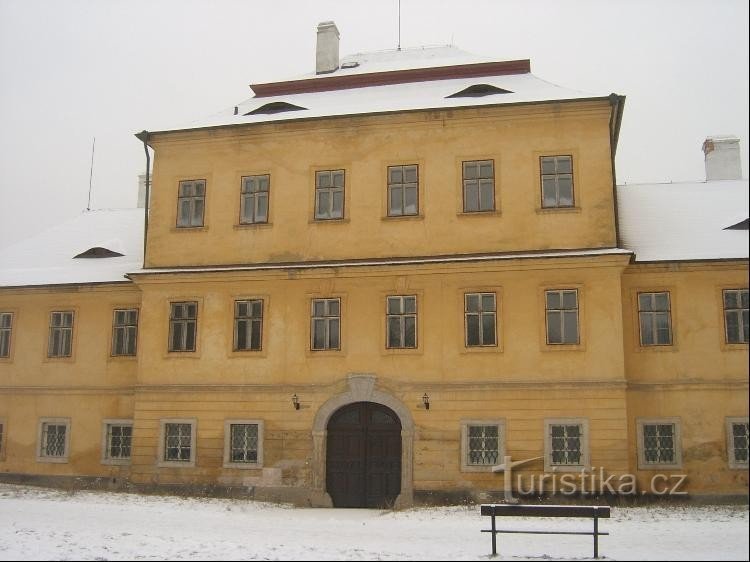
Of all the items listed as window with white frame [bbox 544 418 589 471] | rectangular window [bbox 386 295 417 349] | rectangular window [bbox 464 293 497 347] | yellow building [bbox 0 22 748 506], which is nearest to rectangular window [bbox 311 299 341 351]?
yellow building [bbox 0 22 748 506]

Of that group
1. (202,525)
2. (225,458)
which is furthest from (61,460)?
(202,525)

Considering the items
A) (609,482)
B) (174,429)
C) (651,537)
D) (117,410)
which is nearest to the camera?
(651,537)

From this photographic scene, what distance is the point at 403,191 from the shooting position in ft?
59.2

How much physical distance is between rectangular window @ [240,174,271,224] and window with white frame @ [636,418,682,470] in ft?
30.6

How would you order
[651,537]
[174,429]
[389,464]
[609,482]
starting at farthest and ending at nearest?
[174,429] < [389,464] < [609,482] < [651,537]

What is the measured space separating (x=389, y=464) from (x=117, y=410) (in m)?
7.01

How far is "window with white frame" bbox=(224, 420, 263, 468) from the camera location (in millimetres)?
17844

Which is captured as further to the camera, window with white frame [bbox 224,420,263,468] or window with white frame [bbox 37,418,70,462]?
window with white frame [bbox 37,418,70,462]

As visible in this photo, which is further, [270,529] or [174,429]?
[174,429]

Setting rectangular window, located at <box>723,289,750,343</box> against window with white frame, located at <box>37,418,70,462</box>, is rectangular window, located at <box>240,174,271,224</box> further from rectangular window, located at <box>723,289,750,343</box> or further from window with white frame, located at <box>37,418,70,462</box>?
rectangular window, located at <box>723,289,750,343</box>

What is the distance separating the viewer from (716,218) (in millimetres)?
17781

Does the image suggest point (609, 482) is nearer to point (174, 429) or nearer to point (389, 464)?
point (389, 464)

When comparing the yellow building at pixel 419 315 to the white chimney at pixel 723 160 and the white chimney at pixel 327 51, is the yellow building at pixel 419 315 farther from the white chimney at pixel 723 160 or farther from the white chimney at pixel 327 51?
the white chimney at pixel 327 51

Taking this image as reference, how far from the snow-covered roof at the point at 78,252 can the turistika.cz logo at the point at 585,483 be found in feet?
34.7
